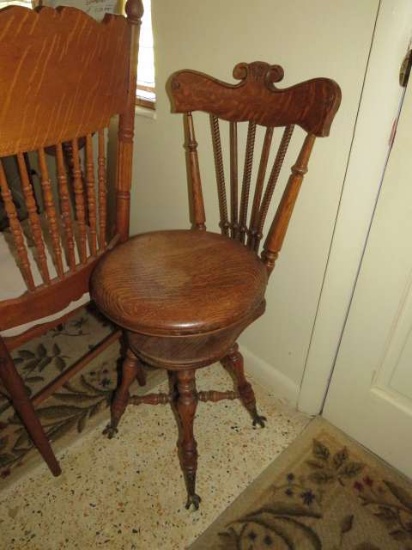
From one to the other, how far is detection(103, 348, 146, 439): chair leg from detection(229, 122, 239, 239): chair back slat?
1.48 feet

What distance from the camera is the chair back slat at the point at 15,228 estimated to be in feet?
2.10

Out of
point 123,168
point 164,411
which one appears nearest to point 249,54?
point 123,168

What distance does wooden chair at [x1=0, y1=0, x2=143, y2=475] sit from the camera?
→ 585 mm

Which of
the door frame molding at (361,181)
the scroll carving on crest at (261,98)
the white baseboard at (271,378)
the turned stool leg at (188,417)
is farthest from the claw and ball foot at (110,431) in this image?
the scroll carving on crest at (261,98)

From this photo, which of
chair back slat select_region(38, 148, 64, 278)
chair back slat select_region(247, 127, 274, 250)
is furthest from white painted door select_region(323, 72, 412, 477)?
chair back slat select_region(38, 148, 64, 278)

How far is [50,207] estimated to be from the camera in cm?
75

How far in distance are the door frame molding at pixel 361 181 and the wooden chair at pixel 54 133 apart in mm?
495

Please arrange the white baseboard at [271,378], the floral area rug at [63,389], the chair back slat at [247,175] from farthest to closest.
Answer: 1. the white baseboard at [271,378]
2. the floral area rug at [63,389]
3. the chair back slat at [247,175]

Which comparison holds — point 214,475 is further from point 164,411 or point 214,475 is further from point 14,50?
point 14,50

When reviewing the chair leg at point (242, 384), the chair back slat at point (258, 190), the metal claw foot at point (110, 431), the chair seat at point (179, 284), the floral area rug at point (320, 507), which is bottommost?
the floral area rug at point (320, 507)

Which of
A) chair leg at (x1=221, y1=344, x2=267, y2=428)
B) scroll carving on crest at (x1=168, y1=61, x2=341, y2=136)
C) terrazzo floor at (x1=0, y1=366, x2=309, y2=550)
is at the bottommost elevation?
terrazzo floor at (x1=0, y1=366, x2=309, y2=550)

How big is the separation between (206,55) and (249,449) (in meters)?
1.19

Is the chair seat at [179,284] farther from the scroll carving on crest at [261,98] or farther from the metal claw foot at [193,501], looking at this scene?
the metal claw foot at [193,501]

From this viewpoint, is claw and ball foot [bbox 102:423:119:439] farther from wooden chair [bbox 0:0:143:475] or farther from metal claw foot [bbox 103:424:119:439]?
wooden chair [bbox 0:0:143:475]
